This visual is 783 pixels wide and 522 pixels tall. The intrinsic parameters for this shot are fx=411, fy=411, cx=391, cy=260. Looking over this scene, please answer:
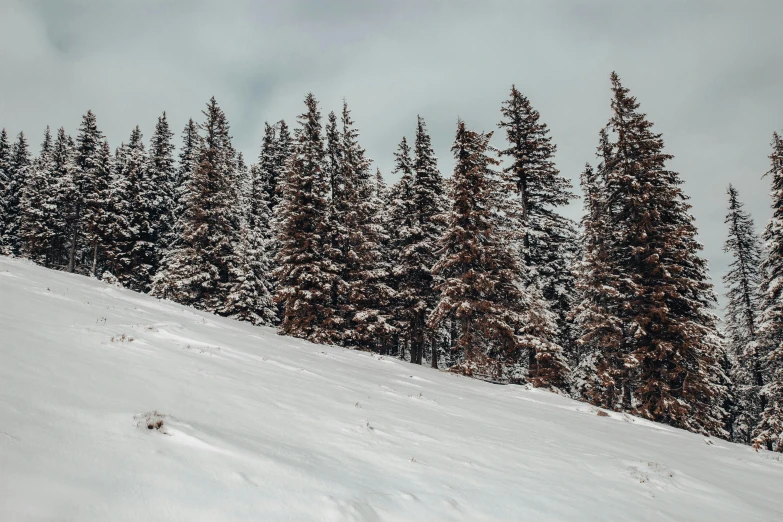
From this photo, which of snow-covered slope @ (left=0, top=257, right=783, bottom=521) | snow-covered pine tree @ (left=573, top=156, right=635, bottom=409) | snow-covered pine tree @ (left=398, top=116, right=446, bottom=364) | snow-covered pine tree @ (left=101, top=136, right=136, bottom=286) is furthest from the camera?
snow-covered pine tree @ (left=101, top=136, right=136, bottom=286)

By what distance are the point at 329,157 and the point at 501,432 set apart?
78.3ft

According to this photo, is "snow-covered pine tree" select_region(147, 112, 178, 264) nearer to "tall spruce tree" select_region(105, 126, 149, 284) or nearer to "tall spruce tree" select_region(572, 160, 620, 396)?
"tall spruce tree" select_region(105, 126, 149, 284)

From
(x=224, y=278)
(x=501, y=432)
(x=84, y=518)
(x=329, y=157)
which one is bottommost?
(x=501, y=432)

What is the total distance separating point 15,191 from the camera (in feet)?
168

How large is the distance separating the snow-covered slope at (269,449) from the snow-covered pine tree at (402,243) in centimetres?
1707

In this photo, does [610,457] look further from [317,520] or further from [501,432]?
[317,520]

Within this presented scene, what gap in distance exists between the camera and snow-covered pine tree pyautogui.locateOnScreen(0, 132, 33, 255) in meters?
48.8

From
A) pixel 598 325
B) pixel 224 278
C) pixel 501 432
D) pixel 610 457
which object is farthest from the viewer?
pixel 224 278

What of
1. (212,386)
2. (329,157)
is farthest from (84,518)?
(329,157)

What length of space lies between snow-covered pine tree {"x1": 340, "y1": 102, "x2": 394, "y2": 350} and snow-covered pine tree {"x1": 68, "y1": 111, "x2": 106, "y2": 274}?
2578 cm

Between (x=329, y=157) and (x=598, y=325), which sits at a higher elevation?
(x=329, y=157)

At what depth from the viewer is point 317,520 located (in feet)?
10.2

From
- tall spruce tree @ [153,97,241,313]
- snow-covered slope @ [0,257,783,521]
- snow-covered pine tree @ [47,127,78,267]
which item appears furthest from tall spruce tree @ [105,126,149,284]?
snow-covered slope @ [0,257,783,521]

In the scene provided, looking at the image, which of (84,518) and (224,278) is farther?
(224,278)
